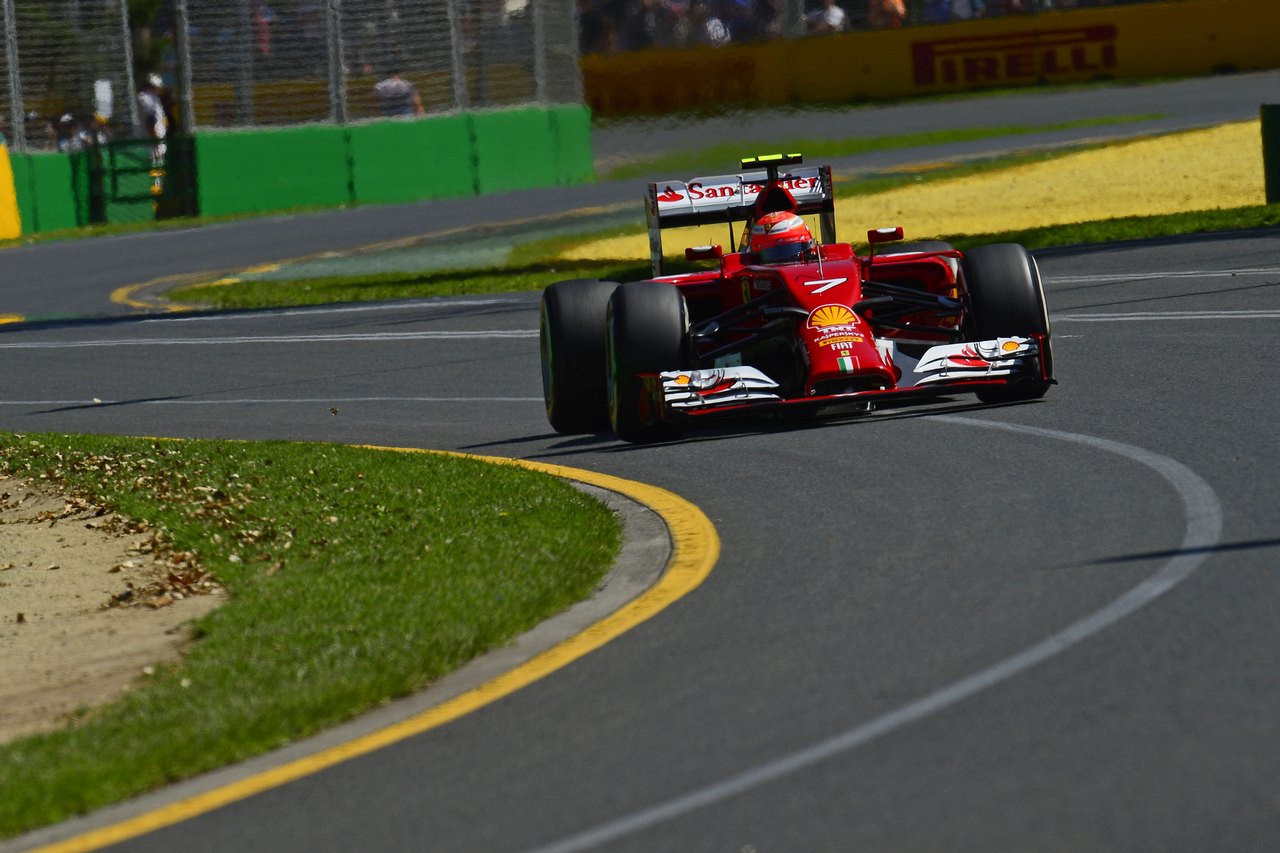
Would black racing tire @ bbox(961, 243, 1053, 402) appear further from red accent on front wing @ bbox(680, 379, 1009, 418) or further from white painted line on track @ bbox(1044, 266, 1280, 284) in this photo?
white painted line on track @ bbox(1044, 266, 1280, 284)

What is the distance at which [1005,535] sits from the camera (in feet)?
25.2

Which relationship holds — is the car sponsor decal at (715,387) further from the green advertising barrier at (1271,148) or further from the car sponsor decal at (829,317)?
the green advertising barrier at (1271,148)

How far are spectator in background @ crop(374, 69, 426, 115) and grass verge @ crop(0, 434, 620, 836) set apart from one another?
82.4 ft

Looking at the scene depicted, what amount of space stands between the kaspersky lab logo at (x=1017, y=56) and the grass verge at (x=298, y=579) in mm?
29034

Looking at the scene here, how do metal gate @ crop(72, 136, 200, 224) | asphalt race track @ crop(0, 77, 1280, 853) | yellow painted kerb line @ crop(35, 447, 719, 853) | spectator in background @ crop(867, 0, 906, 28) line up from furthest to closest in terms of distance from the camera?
1. spectator in background @ crop(867, 0, 906, 28)
2. metal gate @ crop(72, 136, 200, 224)
3. yellow painted kerb line @ crop(35, 447, 719, 853)
4. asphalt race track @ crop(0, 77, 1280, 853)

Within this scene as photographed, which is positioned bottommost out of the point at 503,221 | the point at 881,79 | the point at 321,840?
the point at 321,840

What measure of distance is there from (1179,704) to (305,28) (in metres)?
32.3

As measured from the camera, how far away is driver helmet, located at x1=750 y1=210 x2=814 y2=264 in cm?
1202

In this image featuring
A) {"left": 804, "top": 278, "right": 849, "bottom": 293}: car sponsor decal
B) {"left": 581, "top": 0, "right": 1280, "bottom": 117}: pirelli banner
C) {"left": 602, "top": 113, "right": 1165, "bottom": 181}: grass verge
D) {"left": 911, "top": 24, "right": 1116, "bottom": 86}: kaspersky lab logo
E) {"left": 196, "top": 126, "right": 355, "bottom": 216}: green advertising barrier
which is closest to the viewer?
{"left": 804, "top": 278, "right": 849, "bottom": 293}: car sponsor decal

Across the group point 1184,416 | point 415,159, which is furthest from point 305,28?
point 1184,416

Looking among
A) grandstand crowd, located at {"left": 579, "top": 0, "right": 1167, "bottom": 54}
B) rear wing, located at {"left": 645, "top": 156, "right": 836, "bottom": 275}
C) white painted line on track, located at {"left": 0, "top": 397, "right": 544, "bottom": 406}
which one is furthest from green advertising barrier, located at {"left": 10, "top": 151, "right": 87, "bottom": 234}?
rear wing, located at {"left": 645, "top": 156, "right": 836, "bottom": 275}

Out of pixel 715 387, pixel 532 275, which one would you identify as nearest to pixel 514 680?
pixel 715 387

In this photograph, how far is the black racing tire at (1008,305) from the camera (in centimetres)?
1120

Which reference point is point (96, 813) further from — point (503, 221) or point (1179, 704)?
point (503, 221)
